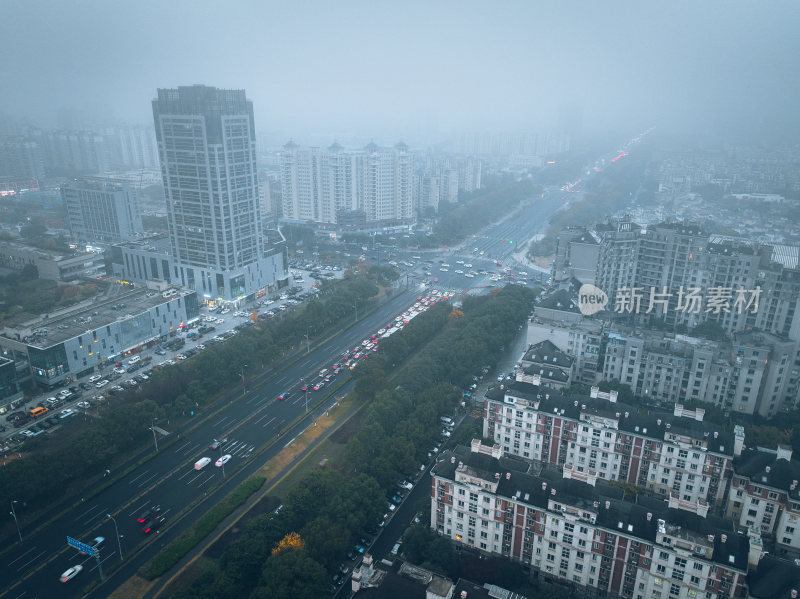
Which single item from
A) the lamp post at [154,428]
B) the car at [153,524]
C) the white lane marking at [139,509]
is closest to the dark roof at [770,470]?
the car at [153,524]

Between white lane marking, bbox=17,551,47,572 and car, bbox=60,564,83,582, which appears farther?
white lane marking, bbox=17,551,47,572

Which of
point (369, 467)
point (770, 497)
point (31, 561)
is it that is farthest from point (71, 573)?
point (770, 497)

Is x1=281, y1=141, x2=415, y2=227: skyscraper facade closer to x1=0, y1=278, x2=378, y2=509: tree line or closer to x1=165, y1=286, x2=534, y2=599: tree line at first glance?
x1=0, y1=278, x2=378, y2=509: tree line

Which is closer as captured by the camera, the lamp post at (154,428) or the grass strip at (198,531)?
the grass strip at (198,531)

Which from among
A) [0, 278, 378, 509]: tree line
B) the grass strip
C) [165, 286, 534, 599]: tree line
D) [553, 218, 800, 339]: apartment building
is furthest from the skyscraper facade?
the grass strip

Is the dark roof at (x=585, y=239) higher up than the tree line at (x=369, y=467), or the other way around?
the dark roof at (x=585, y=239)
